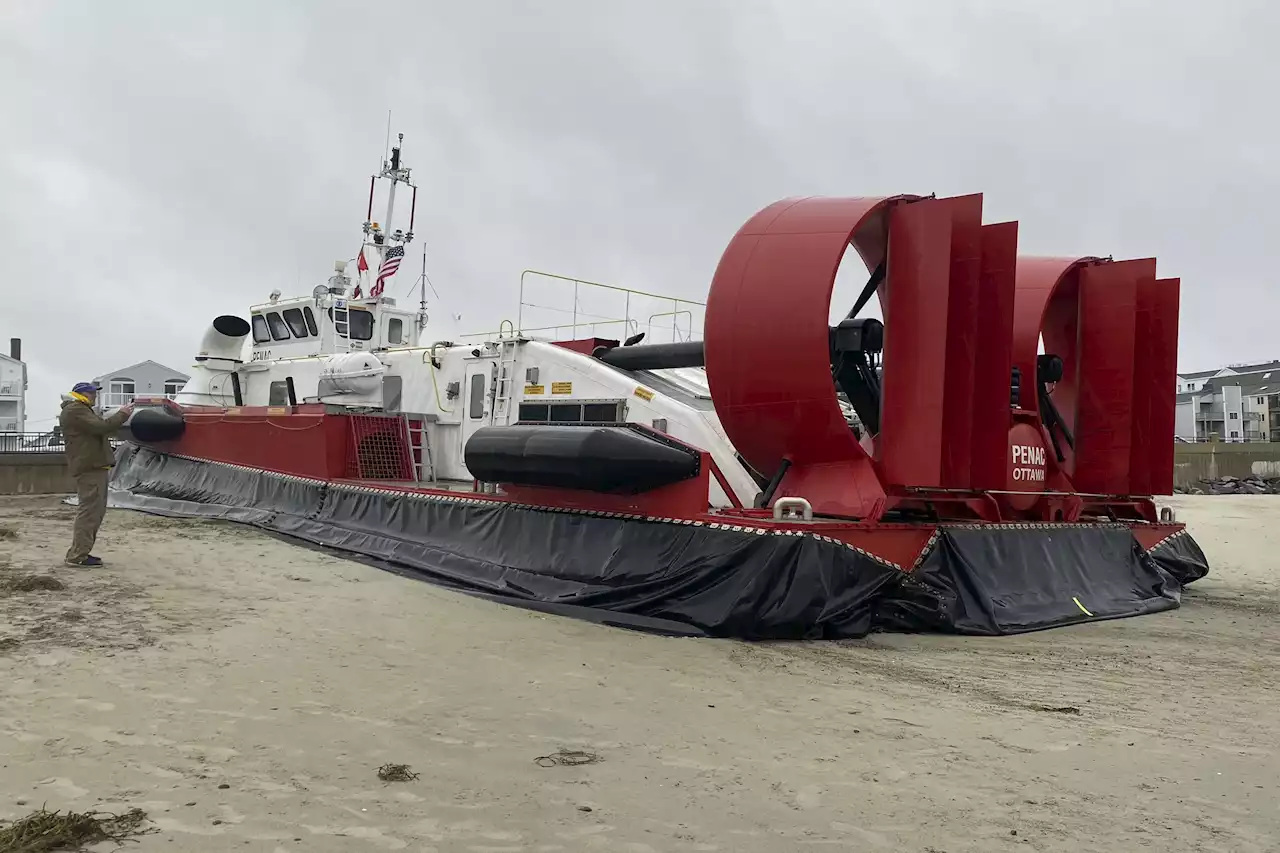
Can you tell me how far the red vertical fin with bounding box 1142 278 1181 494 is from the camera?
7.11m

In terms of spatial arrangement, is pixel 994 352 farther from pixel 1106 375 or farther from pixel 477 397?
pixel 477 397

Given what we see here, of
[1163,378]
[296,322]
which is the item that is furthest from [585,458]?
[296,322]

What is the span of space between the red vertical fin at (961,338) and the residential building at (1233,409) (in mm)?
47814

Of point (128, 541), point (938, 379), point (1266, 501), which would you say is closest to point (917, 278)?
point (938, 379)

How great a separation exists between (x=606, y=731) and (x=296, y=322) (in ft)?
30.1

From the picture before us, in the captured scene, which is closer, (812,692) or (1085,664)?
(812,692)

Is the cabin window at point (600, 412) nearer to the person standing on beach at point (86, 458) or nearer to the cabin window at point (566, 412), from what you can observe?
the cabin window at point (566, 412)

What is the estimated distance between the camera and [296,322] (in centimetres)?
1099

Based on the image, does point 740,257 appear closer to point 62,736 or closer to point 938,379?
point 938,379

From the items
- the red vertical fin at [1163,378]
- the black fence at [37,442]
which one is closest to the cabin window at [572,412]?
the red vertical fin at [1163,378]

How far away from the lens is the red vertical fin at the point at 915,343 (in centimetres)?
505

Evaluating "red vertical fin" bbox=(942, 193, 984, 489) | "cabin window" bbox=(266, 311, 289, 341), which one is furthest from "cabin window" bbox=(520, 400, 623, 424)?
"cabin window" bbox=(266, 311, 289, 341)

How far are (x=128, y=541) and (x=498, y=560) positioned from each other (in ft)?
11.4

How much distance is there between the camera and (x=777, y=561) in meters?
4.69
